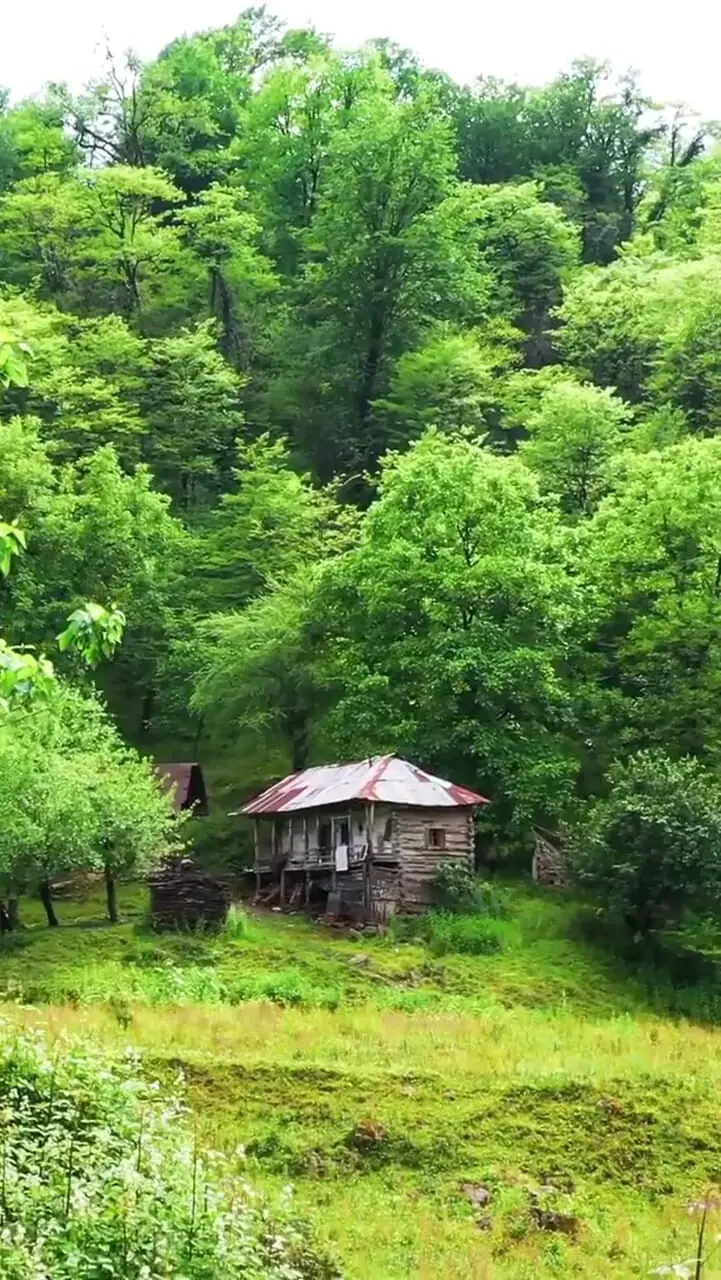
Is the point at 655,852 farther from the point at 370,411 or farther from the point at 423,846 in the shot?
the point at 370,411

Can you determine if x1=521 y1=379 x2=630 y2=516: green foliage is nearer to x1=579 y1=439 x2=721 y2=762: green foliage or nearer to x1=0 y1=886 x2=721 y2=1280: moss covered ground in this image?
x1=579 y1=439 x2=721 y2=762: green foliage

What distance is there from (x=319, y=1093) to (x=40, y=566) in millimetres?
31962

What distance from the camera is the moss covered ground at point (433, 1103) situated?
37.9 ft

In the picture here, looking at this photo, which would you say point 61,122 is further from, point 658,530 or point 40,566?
point 658,530

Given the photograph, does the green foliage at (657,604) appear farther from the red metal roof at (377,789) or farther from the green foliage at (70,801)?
the green foliage at (70,801)

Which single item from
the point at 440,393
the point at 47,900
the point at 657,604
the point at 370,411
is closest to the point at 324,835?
the point at 47,900

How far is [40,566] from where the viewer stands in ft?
144

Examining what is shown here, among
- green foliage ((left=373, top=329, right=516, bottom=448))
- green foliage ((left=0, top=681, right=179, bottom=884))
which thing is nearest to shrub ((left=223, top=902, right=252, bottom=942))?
green foliage ((left=0, top=681, right=179, bottom=884))

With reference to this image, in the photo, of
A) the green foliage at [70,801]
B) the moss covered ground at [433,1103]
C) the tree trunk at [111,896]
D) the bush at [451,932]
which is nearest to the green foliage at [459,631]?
the bush at [451,932]

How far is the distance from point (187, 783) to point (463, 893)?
1286 cm

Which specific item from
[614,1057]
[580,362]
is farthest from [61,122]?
[614,1057]

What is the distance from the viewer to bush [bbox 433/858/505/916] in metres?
31.8

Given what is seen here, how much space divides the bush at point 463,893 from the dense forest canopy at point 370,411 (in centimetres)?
276

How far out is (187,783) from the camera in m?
41.6
